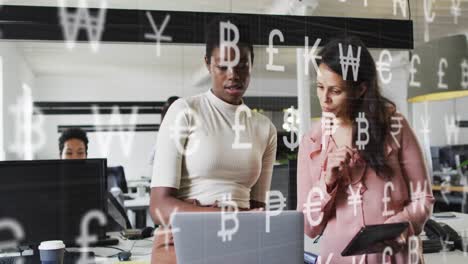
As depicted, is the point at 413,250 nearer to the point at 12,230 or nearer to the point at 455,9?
the point at 455,9

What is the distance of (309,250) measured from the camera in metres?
2.45

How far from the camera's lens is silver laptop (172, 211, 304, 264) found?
1.74 metres

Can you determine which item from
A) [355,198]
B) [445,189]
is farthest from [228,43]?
[445,189]

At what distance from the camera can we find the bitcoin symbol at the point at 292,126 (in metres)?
2.39

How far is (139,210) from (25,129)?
1.88ft

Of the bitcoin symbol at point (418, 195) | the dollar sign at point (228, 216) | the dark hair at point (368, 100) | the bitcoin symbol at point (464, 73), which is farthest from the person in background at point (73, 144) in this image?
the bitcoin symbol at point (464, 73)

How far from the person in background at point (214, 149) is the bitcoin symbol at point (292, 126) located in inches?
2.9

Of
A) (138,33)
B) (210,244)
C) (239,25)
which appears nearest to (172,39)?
(138,33)

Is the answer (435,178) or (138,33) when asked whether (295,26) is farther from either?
(435,178)

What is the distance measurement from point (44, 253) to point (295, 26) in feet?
4.92

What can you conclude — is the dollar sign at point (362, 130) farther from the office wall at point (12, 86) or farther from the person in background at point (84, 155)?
the office wall at point (12, 86)

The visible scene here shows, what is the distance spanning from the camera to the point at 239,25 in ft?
7.65

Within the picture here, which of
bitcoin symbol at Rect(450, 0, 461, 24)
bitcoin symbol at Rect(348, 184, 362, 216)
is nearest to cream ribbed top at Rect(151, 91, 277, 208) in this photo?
bitcoin symbol at Rect(348, 184, 362, 216)

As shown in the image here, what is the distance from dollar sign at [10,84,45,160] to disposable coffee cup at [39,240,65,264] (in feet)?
1.13
